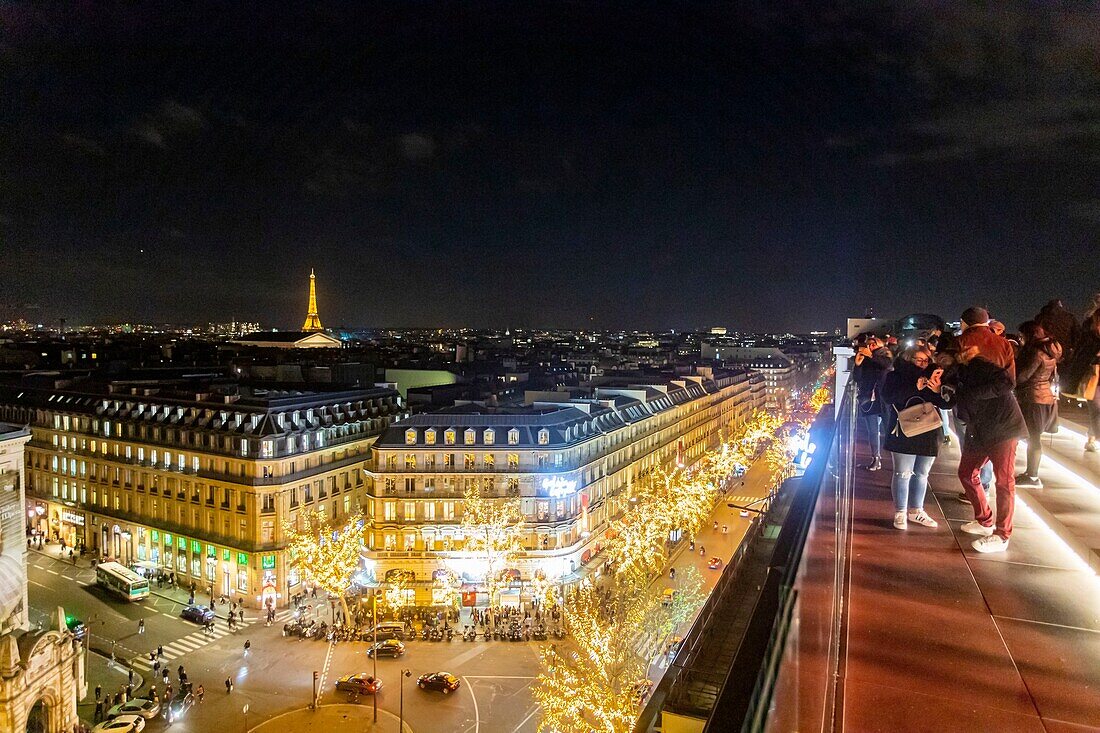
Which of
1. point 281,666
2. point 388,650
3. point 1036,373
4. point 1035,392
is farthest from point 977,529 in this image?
point 281,666

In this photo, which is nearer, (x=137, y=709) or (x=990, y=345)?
(x=990, y=345)

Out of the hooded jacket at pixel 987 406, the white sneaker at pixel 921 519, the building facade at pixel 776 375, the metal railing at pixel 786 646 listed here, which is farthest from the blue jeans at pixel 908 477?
the building facade at pixel 776 375

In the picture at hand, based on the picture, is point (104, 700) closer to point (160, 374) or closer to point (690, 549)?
point (690, 549)

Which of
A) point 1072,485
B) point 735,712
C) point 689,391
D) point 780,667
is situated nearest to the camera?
point 735,712

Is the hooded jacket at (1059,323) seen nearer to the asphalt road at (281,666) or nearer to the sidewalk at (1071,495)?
the sidewalk at (1071,495)

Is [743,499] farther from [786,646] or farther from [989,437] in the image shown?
[786,646]

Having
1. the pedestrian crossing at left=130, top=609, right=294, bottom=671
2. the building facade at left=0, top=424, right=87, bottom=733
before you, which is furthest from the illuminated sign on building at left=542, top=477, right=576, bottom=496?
the building facade at left=0, top=424, right=87, bottom=733

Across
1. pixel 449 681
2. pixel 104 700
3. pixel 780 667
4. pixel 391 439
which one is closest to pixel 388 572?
pixel 391 439
